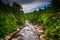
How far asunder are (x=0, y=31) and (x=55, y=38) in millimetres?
6591

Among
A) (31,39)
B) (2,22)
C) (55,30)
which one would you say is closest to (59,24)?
(55,30)

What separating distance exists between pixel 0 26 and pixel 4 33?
0.95 meters

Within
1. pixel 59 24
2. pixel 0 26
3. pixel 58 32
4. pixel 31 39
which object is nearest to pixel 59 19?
pixel 59 24

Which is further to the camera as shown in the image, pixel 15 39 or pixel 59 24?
pixel 15 39

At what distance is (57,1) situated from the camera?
2122 centimetres

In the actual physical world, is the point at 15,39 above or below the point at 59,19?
below

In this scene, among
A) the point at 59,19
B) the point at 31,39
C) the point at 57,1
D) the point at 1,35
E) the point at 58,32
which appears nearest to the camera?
the point at 58,32

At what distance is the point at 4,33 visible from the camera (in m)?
18.3

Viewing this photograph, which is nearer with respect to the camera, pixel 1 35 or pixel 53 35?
pixel 53 35

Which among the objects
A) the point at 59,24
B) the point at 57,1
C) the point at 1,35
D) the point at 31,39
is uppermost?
the point at 57,1

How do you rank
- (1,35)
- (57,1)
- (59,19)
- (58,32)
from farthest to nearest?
(57,1) < (1,35) < (59,19) < (58,32)

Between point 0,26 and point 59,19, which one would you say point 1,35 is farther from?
point 59,19

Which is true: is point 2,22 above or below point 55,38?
above

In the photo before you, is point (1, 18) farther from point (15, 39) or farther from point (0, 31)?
point (15, 39)
